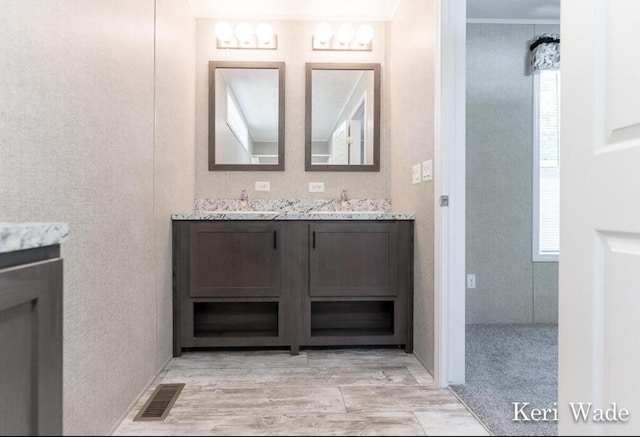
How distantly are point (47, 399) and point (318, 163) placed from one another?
102 inches

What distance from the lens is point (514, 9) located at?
295 cm

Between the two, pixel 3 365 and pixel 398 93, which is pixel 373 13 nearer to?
pixel 398 93

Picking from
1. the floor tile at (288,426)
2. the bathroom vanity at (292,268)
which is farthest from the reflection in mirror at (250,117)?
the floor tile at (288,426)

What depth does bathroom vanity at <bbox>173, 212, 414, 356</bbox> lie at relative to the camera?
93.6 inches

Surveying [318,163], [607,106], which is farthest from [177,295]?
[607,106]

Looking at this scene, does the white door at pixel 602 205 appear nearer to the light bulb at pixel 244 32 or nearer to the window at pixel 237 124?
the window at pixel 237 124

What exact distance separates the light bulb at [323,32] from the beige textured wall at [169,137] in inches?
36.9

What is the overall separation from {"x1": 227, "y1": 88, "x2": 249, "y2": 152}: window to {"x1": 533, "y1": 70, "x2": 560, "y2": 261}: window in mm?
2244

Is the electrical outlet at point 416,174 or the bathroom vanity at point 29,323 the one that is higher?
the electrical outlet at point 416,174

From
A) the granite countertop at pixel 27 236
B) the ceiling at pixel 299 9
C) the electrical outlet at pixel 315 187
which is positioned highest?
the ceiling at pixel 299 9

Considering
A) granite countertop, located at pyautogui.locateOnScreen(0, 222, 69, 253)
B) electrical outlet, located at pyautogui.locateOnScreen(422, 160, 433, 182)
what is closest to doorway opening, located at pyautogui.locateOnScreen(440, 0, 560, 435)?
electrical outlet, located at pyautogui.locateOnScreen(422, 160, 433, 182)

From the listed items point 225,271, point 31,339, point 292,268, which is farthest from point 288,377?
point 31,339

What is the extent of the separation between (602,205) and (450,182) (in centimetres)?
94

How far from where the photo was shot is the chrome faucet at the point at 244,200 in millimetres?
3002
